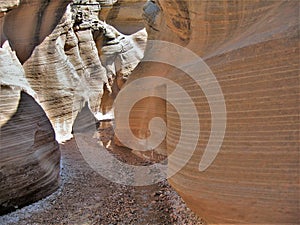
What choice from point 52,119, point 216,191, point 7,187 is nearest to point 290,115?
point 216,191

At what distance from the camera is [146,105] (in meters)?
6.27

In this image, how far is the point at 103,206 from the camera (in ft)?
15.4

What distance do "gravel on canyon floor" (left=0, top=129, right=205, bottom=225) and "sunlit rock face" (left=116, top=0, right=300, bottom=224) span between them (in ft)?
2.63

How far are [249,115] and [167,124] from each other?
1.34 m

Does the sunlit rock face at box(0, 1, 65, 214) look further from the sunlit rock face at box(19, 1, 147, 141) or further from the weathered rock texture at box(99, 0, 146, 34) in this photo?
the weathered rock texture at box(99, 0, 146, 34)

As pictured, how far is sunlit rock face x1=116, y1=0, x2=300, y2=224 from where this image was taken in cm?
271

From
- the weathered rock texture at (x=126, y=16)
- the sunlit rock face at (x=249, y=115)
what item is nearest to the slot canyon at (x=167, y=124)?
the sunlit rock face at (x=249, y=115)

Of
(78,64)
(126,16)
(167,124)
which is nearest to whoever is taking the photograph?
(167,124)

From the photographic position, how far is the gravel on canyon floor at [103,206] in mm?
4289

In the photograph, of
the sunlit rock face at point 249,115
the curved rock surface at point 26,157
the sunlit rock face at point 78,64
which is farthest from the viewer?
the sunlit rock face at point 78,64

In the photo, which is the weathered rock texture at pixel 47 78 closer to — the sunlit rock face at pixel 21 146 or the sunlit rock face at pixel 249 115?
the sunlit rock face at pixel 21 146

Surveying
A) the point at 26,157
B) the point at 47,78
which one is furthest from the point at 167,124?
the point at 47,78

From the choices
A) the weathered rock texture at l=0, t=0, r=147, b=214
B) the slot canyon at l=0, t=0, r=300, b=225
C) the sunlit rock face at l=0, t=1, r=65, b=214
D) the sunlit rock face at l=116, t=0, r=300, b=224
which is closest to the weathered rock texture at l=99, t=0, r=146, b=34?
the weathered rock texture at l=0, t=0, r=147, b=214

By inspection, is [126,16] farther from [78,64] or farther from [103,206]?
[103,206]
